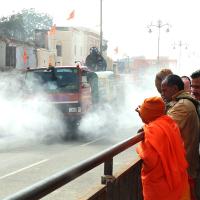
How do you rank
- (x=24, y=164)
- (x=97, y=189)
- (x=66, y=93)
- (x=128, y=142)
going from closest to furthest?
(x=97, y=189), (x=128, y=142), (x=24, y=164), (x=66, y=93)

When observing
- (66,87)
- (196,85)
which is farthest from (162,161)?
(66,87)

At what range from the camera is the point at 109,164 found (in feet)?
12.6

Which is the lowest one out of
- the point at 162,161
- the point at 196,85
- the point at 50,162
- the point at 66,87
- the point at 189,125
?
the point at 50,162

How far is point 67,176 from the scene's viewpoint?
2863 millimetres

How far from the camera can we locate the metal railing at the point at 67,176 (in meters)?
2.37

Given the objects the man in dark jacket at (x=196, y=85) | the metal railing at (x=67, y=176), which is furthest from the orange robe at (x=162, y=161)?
the man in dark jacket at (x=196, y=85)

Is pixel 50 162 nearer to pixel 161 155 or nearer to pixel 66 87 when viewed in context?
pixel 66 87

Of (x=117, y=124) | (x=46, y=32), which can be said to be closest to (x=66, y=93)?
(x=117, y=124)

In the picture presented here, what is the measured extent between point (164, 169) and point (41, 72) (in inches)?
518

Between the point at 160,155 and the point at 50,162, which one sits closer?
the point at 160,155

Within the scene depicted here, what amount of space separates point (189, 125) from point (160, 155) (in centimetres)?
70

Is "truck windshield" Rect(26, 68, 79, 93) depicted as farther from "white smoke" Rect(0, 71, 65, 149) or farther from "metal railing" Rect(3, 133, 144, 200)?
"metal railing" Rect(3, 133, 144, 200)

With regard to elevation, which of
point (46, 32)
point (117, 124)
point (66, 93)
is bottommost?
point (117, 124)

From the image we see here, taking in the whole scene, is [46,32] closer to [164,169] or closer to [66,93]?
[66,93]
